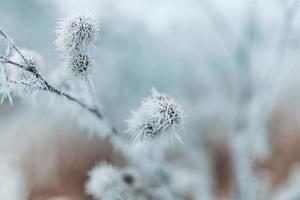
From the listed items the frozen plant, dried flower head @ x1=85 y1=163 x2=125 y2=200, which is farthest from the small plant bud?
dried flower head @ x1=85 y1=163 x2=125 y2=200

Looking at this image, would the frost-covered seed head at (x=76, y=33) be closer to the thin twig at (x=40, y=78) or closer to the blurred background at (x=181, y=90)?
the thin twig at (x=40, y=78)

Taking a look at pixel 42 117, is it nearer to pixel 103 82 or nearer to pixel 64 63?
pixel 103 82

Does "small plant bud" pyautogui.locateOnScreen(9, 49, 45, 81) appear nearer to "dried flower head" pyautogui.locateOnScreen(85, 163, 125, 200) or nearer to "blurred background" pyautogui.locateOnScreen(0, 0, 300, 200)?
"dried flower head" pyautogui.locateOnScreen(85, 163, 125, 200)

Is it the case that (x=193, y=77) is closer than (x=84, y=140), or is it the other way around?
(x=84, y=140)

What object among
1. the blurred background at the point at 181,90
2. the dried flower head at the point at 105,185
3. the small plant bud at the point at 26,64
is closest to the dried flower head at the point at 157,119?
the small plant bud at the point at 26,64

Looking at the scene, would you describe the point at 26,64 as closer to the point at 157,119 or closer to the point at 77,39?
the point at 77,39

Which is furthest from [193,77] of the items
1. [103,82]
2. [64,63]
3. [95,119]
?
[64,63]

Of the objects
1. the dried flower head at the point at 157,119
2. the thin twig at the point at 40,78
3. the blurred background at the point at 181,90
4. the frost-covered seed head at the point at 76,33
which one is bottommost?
the dried flower head at the point at 157,119

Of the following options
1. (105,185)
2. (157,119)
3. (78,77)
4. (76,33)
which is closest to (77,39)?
(76,33)
